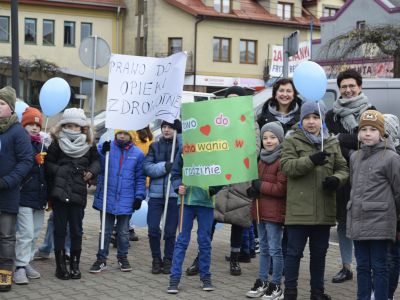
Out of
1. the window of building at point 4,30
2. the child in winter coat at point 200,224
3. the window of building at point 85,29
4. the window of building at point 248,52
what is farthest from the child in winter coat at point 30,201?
the window of building at point 85,29

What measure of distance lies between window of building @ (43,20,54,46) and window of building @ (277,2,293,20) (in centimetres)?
1528

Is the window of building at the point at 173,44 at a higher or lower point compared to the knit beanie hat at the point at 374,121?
higher

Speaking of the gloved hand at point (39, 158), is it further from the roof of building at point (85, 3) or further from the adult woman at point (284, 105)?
the roof of building at point (85, 3)

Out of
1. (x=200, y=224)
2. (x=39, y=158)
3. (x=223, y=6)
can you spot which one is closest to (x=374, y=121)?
(x=200, y=224)

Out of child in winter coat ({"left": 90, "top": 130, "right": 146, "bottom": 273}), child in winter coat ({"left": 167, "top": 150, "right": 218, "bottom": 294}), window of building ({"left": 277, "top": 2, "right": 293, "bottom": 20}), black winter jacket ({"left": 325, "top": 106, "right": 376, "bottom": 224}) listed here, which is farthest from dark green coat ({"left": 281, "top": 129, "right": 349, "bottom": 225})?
window of building ({"left": 277, "top": 2, "right": 293, "bottom": 20})

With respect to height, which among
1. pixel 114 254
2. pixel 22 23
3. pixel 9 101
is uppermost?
pixel 22 23

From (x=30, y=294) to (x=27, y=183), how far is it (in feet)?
3.77

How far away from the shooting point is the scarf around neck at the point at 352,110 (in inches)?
276

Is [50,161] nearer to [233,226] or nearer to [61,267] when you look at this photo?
[61,267]

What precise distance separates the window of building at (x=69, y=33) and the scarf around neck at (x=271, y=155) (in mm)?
41123

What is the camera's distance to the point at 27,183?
7.29 meters

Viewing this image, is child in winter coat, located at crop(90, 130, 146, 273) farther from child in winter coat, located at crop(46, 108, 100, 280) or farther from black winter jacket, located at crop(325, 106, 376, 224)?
black winter jacket, located at crop(325, 106, 376, 224)

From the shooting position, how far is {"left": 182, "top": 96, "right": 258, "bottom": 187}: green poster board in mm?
6656

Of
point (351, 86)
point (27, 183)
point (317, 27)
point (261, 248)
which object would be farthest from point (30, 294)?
point (317, 27)
